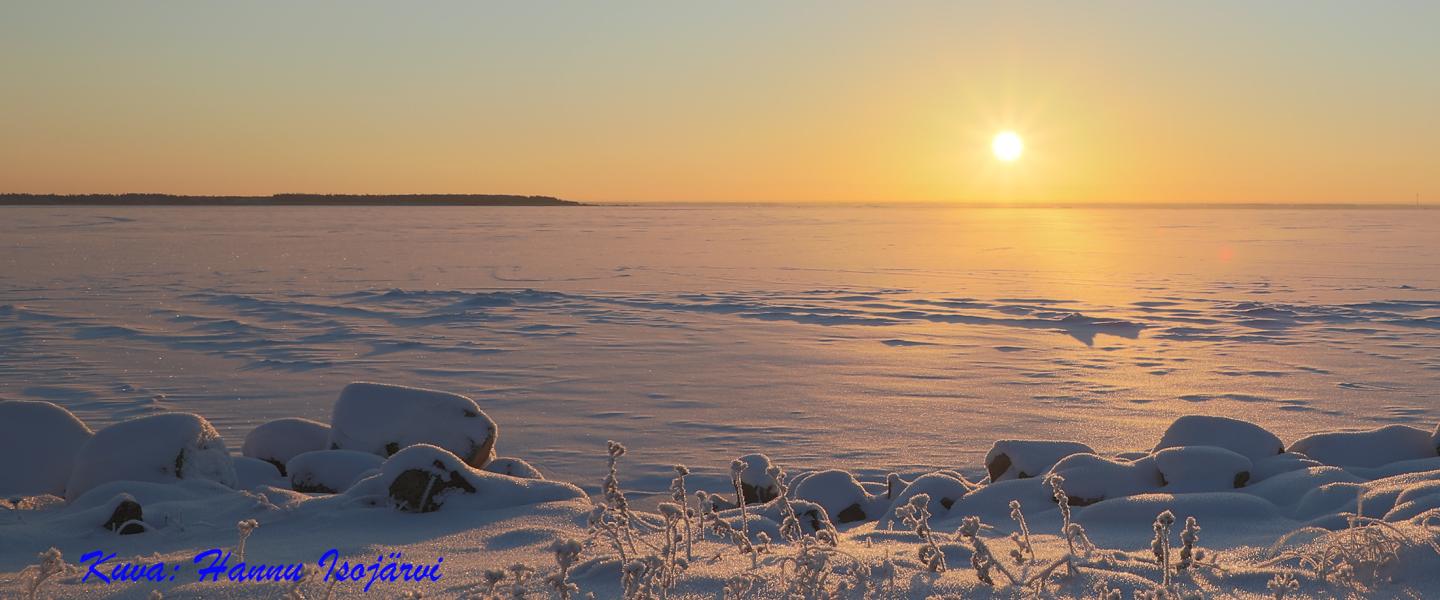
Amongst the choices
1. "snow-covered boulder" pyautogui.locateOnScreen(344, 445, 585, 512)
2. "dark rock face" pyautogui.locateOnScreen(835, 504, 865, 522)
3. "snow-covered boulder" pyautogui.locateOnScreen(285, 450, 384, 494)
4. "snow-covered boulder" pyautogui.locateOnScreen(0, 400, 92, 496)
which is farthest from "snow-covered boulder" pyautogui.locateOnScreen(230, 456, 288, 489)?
"dark rock face" pyautogui.locateOnScreen(835, 504, 865, 522)

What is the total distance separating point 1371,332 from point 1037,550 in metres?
11.5

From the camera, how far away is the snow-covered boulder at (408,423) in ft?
21.2

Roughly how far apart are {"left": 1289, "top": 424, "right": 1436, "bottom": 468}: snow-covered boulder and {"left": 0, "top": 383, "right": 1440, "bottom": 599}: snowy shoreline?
13mm

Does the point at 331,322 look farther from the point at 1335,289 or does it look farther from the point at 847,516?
the point at 1335,289

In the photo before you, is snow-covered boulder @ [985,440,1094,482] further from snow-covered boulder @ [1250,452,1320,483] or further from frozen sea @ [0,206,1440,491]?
snow-covered boulder @ [1250,452,1320,483]

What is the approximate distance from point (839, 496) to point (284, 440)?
3.48 m

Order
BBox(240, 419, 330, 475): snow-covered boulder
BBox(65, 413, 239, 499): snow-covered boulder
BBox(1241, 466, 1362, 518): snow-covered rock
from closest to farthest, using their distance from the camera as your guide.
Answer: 1. BBox(1241, 466, 1362, 518): snow-covered rock
2. BBox(65, 413, 239, 499): snow-covered boulder
3. BBox(240, 419, 330, 475): snow-covered boulder

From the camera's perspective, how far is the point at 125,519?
441 cm

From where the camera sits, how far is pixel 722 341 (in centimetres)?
1318

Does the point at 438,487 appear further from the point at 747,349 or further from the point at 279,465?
the point at 747,349

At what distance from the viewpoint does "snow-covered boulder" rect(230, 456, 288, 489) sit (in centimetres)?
611

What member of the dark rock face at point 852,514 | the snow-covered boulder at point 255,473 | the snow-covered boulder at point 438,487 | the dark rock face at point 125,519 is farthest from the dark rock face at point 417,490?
the dark rock face at point 852,514

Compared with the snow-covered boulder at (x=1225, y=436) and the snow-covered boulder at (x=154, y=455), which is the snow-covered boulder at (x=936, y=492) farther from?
the snow-covered boulder at (x=154, y=455)

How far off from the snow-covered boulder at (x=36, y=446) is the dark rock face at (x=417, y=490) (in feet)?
7.89
